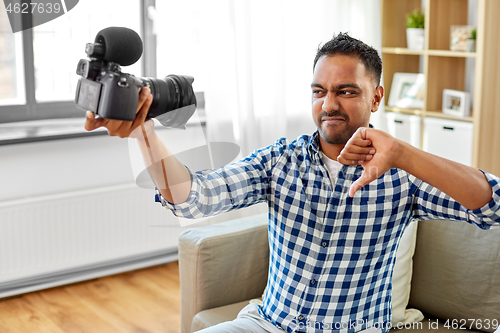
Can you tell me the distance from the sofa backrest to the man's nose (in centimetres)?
55

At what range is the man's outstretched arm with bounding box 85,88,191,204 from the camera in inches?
34.4

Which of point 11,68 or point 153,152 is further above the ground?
point 11,68

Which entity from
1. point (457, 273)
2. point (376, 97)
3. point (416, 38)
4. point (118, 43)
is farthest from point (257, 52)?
point (118, 43)

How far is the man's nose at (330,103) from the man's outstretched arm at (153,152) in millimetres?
375

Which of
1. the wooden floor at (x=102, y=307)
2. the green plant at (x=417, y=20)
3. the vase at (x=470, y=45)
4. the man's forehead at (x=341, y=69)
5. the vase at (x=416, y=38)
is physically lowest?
the wooden floor at (x=102, y=307)

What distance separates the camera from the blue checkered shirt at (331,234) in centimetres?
126

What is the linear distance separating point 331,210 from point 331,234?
0.06m

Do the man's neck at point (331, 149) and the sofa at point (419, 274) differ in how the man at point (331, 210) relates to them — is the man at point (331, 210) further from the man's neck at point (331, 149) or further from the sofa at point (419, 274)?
the sofa at point (419, 274)

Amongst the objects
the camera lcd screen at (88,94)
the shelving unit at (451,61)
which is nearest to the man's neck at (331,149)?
the camera lcd screen at (88,94)

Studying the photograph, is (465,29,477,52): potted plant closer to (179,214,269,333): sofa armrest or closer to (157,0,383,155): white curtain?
(157,0,383,155): white curtain

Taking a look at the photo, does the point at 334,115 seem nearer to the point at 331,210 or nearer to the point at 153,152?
the point at 331,210

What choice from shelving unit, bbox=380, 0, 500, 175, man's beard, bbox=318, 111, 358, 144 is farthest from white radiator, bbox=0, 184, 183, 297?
shelving unit, bbox=380, 0, 500, 175

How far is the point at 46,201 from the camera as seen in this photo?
250 centimetres

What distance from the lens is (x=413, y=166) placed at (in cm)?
107
